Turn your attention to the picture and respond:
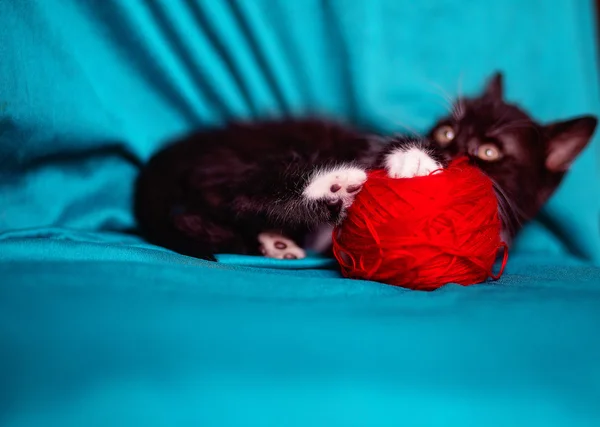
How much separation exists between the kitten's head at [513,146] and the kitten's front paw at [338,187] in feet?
1.12

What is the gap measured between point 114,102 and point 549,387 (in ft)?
4.42

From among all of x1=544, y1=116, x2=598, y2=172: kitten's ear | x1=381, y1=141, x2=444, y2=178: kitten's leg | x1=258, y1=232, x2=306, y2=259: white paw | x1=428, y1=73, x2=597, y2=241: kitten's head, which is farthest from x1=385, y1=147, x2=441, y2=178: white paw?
x1=544, y1=116, x2=598, y2=172: kitten's ear

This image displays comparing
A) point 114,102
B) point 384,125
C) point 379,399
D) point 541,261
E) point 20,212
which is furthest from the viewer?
point 384,125

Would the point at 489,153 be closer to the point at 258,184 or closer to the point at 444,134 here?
the point at 444,134

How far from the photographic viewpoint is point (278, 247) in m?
1.37

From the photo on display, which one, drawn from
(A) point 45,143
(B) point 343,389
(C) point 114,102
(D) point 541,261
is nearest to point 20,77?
(A) point 45,143

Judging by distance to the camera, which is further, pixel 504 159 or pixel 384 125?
pixel 384 125

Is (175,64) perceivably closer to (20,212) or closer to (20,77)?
(20,77)

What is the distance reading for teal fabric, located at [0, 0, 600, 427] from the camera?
2.25 feet

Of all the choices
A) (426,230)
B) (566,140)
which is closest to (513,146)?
(566,140)

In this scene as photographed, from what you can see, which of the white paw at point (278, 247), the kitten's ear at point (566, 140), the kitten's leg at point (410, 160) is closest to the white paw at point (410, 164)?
the kitten's leg at point (410, 160)

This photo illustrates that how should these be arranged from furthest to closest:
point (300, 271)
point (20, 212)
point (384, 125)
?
point (384, 125)
point (20, 212)
point (300, 271)

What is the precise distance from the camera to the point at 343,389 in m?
0.69

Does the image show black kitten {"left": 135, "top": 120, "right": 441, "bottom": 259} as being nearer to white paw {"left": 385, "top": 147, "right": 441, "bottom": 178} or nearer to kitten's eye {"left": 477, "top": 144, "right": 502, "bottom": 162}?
white paw {"left": 385, "top": 147, "right": 441, "bottom": 178}
